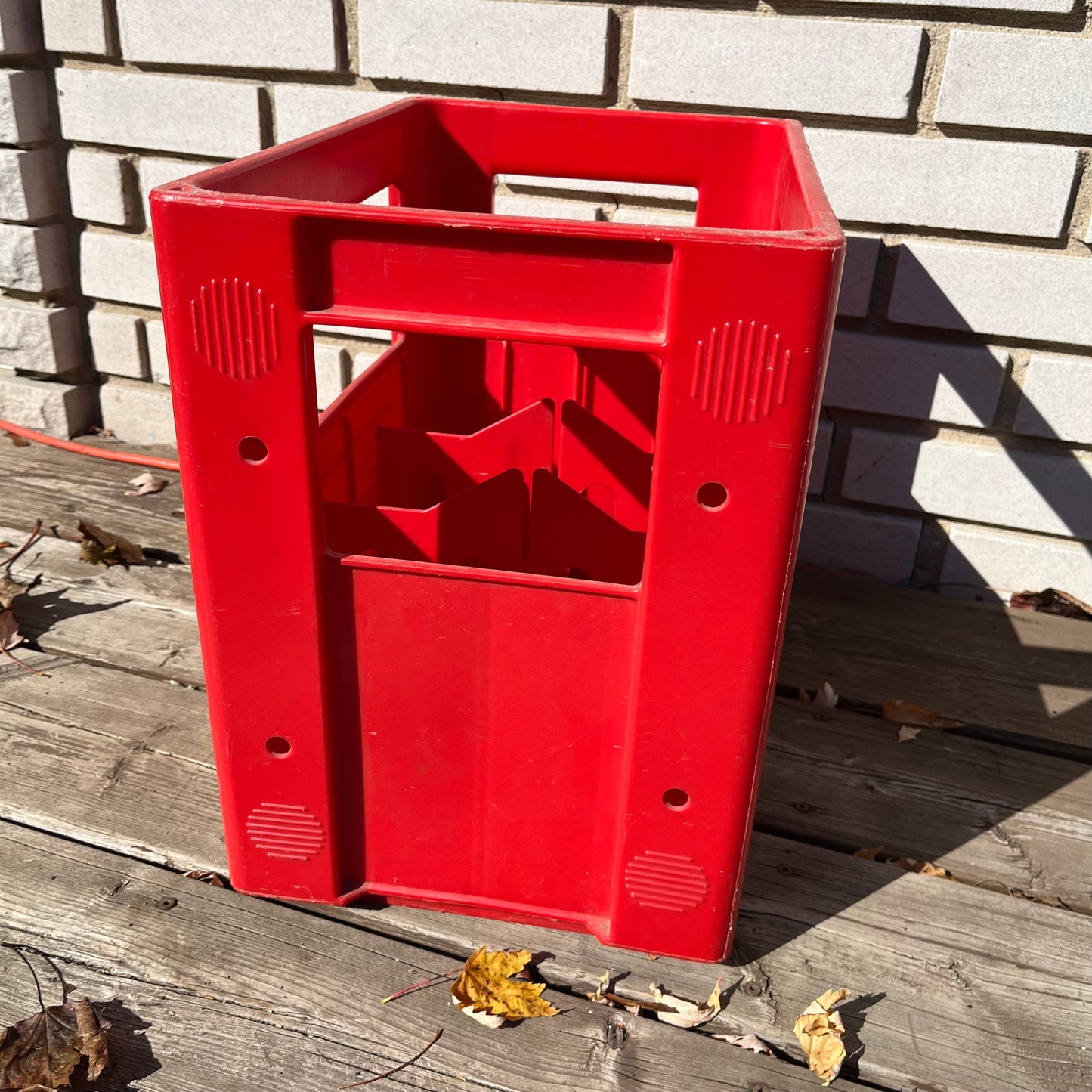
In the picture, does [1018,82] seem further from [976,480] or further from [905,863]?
[905,863]

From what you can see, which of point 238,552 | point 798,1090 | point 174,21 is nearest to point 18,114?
point 174,21

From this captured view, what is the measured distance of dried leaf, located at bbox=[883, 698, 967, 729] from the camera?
198 cm

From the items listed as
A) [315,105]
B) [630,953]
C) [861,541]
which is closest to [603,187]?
[315,105]

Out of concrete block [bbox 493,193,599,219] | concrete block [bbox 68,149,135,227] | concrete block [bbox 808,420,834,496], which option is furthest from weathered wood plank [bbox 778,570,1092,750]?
concrete block [bbox 68,149,135,227]

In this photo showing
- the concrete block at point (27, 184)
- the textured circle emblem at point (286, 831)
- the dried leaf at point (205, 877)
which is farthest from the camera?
the concrete block at point (27, 184)

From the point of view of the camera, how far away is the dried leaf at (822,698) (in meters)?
2.03

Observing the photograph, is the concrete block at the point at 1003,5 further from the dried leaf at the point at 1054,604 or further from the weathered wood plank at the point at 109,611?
the weathered wood plank at the point at 109,611

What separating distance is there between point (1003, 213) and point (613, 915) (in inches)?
59.0

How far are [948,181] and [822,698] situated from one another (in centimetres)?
101

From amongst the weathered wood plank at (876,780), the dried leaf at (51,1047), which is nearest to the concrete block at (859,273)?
the weathered wood plank at (876,780)

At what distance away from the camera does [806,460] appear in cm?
117

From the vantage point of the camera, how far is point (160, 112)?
249 cm

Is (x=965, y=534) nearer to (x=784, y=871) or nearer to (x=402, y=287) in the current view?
(x=784, y=871)

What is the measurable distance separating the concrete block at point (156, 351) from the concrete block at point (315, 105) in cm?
60
